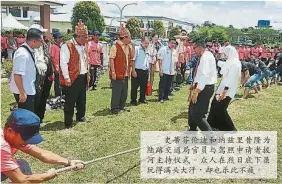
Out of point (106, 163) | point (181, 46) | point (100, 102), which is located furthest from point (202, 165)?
point (181, 46)

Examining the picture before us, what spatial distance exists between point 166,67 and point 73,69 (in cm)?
313

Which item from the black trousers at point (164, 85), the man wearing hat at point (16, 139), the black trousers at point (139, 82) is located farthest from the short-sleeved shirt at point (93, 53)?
the man wearing hat at point (16, 139)

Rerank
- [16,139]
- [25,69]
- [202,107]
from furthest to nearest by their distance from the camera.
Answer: [202,107]
[25,69]
[16,139]

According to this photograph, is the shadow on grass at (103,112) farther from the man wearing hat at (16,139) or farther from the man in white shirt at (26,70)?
the man wearing hat at (16,139)

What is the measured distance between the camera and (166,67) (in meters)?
8.49

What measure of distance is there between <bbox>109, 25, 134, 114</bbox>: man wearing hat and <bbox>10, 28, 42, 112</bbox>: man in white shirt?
224 cm

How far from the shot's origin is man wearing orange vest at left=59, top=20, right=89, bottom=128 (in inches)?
227

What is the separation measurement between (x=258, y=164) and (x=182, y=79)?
740 centimetres

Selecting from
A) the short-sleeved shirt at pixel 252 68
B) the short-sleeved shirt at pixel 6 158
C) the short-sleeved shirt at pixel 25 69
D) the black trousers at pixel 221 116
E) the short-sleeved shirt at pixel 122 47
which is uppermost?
the short-sleeved shirt at pixel 122 47

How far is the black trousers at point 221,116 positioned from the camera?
5.86 meters

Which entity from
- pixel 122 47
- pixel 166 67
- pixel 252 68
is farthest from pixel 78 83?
pixel 252 68

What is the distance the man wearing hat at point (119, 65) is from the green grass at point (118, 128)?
1.27ft

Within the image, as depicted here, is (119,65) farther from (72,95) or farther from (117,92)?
(72,95)

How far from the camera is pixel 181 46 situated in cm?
1157
